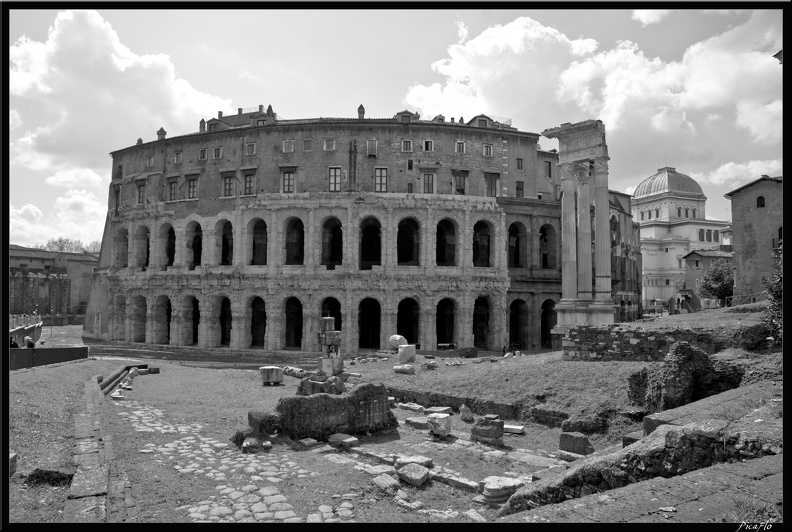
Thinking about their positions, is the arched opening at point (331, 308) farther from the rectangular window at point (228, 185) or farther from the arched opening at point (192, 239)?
the arched opening at point (192, 239)

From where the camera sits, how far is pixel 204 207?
127ft

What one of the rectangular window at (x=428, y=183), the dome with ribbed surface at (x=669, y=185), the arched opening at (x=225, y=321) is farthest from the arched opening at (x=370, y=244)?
the dome with ribbed surface at (x=669, y=185)

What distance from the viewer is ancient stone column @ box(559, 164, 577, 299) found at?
84.1ft

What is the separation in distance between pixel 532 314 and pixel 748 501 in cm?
3307

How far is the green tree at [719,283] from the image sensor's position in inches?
1713

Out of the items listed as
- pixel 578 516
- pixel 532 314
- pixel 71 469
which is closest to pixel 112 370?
pixel 71 469

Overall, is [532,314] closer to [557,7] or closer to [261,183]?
[261,183]

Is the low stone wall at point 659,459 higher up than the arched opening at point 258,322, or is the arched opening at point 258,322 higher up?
the arched opening at point 258,322

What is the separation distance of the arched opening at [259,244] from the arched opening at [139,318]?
10399 mm

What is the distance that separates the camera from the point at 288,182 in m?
36.7

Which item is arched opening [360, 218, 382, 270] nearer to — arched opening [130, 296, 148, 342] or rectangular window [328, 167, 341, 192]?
rectangular window [328, 167, 341, 192]

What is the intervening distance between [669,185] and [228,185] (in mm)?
66406

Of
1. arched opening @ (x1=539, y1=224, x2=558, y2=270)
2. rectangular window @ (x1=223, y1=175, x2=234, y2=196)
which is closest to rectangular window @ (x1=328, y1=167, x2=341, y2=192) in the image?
rectangular window @ (x1=223, y1=175, x2=234, y2=196)

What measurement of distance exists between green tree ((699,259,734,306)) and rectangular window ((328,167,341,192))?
31.9 meters
